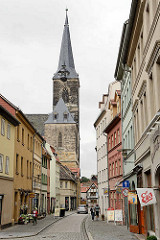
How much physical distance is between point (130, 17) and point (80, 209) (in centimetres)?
4806

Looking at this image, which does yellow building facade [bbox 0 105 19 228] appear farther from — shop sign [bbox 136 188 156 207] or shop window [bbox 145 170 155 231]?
shop sign [bbox 136 188 156 207]

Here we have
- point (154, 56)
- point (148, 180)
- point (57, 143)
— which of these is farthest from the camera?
point (57, 143)

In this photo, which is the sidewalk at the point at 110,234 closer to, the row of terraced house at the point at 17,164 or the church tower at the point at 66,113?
the row of terraced house at the point at 17,164

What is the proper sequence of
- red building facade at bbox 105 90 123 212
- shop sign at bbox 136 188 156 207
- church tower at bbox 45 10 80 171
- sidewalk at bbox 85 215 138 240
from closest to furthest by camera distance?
shop sign at bbox 136 188 156 207
sidewalk at bbox 85 215 138 240
red building facade at bbox 105 90 123 212
church tower at bbox 45 10 80 171

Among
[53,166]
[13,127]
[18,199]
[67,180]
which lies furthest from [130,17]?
[67,180]

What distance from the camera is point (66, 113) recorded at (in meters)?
101

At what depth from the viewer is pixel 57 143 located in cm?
9794

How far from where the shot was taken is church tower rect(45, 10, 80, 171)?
98.4 m

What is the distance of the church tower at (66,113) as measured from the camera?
98.4 meters

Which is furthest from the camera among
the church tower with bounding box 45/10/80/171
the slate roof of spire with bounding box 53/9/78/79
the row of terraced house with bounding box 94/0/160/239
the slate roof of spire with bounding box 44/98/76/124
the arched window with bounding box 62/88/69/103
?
the slate roof of spire with bounding box 53/9/78/79

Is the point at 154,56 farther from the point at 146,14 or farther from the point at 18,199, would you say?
the point at 18,199

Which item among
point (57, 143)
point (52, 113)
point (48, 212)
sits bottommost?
point (48, 212)

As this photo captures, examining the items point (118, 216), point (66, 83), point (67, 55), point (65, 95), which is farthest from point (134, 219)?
point (67, 55)

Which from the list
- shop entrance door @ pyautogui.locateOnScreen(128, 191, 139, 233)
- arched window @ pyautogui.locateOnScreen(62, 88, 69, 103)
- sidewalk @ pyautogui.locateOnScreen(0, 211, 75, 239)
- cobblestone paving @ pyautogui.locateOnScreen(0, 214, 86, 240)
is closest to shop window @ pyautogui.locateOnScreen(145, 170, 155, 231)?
shop entrance door @ pyautogui.locateOnScreen(128, 191, 139, 233)
